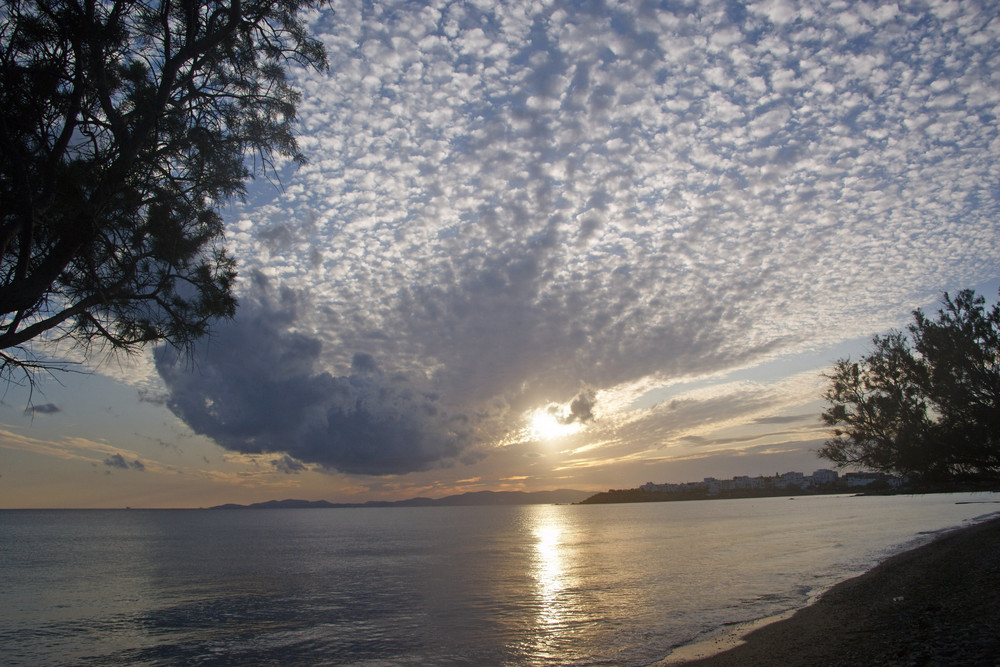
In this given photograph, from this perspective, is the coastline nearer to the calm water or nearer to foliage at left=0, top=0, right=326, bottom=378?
the calm water

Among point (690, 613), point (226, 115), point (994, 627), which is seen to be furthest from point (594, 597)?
point (226, 115)

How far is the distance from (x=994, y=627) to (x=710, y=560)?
30254 mm

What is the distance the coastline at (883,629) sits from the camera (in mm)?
11969

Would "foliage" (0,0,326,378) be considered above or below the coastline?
above

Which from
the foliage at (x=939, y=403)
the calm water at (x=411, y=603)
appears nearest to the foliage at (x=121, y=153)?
the calm water at (x=411, y=603)

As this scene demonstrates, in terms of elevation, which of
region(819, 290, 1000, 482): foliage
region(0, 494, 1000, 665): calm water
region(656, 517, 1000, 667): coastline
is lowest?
region(0, 494, 1000, 665): calm water

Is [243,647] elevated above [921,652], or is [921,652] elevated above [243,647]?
[921,652]

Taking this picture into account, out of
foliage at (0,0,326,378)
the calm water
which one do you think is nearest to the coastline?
the calm water

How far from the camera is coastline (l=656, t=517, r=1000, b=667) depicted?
39.3 ft

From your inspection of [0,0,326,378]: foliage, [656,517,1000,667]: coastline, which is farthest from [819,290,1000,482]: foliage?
[0,0,326,378]: foliage

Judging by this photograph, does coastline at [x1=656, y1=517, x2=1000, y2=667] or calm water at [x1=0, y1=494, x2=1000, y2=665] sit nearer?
coastline at [x1=656, y1=517, x2=1000, y2=667]

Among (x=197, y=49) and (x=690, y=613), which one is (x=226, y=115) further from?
(x=690, y=613)

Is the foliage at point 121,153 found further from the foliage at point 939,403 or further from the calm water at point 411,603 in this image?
the foliage at point 939,403

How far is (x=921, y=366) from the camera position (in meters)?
24.7
